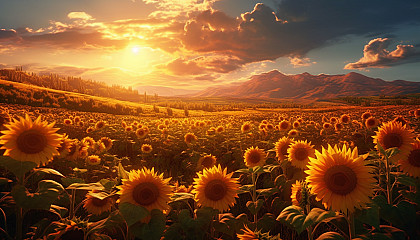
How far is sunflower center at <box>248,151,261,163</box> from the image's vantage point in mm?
6052

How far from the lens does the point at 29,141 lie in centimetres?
318

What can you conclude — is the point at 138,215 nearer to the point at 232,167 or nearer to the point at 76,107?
the point at 232,167

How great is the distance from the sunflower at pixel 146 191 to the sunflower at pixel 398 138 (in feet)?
11.2

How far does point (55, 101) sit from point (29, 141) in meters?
63.2

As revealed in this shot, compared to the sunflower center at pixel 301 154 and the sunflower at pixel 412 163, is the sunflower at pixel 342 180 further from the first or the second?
the sunflower center at pixel 301 154

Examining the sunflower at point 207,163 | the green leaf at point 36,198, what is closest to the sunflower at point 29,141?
the green leaf at point 36,198

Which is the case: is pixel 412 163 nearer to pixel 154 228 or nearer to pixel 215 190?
pixel 215 190

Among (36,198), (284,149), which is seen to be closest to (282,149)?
(284,149)

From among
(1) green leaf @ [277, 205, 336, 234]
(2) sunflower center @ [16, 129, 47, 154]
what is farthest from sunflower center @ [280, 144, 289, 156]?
(2) sunflower center @ [16, 129, 47, 154]

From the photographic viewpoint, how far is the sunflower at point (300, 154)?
5065 mm

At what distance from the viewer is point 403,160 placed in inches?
152

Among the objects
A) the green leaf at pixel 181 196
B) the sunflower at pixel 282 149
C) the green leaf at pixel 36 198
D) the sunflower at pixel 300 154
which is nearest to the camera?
the green leaf at pixel 36 198

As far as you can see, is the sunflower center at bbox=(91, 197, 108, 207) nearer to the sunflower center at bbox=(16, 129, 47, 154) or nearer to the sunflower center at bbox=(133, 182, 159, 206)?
the sunflower center at bbox=(16, 129, 47, 154)

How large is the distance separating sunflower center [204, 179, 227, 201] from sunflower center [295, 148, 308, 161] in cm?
221
